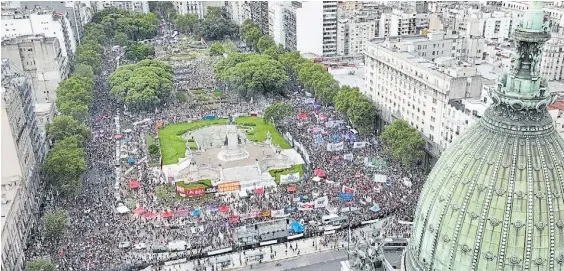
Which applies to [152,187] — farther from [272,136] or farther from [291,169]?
[272,136]

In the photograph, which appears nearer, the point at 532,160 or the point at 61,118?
the point at 532,160

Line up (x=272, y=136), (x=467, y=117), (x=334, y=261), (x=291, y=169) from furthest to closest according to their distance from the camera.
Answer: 1. (x=272, y=136)
2. (x=291, y=169)
3. (x=467, y=117)
4. (x=334, y=261)

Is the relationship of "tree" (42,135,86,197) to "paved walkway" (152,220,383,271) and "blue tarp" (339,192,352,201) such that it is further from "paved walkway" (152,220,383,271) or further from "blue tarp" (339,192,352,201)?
"blue tarp" (339,192,352,201)

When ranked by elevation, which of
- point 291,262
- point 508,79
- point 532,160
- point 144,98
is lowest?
point 291,262

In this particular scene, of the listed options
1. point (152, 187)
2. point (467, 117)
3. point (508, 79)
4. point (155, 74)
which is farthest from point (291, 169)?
point (508, 79)

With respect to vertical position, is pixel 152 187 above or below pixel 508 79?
below

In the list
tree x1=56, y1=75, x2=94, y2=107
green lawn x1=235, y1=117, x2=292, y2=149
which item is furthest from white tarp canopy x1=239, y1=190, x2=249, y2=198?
tree x1=56, y1=75, x2=94, y2=107

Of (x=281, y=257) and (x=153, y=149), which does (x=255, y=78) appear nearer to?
(x=153, y=149)

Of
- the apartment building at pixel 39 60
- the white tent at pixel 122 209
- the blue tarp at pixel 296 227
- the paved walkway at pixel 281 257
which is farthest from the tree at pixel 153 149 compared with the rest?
the blue tarp at pixel 296 227
